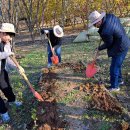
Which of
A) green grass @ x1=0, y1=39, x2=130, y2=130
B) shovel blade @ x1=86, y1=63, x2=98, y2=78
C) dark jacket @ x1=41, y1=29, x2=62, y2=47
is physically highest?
dark jacket @ x1=41, y1=29, x2=62, y2=47

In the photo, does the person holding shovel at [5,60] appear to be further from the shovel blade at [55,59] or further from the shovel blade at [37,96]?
the shovel blade at [55,59]

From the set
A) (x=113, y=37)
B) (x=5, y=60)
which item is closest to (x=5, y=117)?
(x=5, y=60)

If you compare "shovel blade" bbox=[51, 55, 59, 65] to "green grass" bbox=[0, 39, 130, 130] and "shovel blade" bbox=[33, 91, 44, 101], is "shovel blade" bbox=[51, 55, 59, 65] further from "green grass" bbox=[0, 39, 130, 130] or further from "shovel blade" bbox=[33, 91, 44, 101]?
"shovel blade" bbox=[33, 91, 44, 101]

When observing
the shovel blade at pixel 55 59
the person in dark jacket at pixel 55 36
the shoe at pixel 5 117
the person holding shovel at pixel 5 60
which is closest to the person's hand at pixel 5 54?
the person holding shovel at pixel 5 60

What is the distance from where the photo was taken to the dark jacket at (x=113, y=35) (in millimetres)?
5547

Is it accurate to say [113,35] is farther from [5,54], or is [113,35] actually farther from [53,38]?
[53,38]

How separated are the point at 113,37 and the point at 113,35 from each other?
0.22 ft

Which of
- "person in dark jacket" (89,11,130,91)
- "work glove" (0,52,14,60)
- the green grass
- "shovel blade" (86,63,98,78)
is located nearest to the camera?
"work glove" (0,52,14,60)

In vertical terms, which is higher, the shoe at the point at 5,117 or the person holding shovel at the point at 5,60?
the person holding shovel at the point at 5,60

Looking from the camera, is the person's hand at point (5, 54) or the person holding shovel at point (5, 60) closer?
the person's hand at point (5, 54)

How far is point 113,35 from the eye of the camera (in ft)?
18.7

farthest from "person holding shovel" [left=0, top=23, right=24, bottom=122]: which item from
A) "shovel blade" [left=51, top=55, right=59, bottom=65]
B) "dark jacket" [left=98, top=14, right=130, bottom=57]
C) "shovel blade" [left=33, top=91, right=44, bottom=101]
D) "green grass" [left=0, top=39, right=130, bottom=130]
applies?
"shovel blade" [left=51, top=55, right=59, bottom=65]

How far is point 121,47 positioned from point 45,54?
510cm

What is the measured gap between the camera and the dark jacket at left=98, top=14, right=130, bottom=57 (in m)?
5.55
